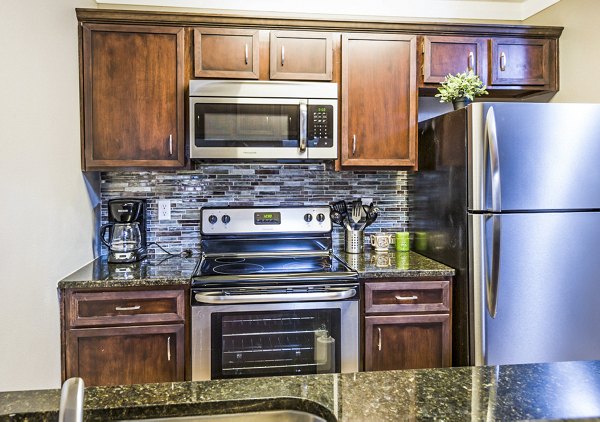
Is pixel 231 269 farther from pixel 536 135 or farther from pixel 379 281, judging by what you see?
pixel 536 135

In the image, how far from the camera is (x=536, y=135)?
1.94m

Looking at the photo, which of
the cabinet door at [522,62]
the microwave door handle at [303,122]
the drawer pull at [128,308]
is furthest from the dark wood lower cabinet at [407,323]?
the cabinet door at [522,62]

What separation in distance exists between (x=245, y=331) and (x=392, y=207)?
1.34 metres

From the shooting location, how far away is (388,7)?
275cm

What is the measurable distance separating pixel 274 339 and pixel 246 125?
3.71 feet

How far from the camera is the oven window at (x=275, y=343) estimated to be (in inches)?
77.6

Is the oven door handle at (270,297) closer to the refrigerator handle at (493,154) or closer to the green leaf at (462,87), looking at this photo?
the refrigerator handle at (493,154)

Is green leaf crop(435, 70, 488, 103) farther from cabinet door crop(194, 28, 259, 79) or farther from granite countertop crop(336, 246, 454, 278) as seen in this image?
cabinet door crop(194, 28, 259, 79)

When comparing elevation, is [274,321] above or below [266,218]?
below

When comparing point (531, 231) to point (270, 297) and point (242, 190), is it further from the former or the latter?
point (242, 190)

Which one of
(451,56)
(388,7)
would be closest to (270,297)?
(451,56)

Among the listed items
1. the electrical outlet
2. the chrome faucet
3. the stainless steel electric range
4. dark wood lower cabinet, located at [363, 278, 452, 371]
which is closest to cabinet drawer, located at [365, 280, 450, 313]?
dark wood lower cabinet, located at [363, 278, 452, 371]

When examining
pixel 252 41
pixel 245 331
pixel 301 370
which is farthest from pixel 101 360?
pixel 252 41

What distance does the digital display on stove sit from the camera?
257cm
